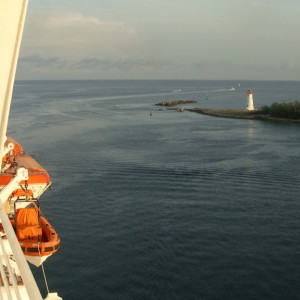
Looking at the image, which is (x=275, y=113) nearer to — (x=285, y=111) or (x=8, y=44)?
(x=285, y=111)

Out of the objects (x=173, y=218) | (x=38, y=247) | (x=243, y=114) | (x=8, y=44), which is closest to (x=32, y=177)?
(x=38, y=247)

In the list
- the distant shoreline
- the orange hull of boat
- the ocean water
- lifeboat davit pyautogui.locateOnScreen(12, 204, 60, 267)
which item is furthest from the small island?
the orange hull of boat

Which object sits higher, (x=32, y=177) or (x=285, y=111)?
(x=32, y=177)

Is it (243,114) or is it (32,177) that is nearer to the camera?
(32,177)

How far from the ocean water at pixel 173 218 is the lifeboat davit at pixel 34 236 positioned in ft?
15.7

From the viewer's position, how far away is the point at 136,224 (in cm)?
2291

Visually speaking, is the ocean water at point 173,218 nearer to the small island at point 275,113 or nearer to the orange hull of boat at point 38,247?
the orange hull of boat at point 38,247

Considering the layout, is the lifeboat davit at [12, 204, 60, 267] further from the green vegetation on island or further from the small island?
the green vegetation on island

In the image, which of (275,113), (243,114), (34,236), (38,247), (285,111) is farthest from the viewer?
(243,114)

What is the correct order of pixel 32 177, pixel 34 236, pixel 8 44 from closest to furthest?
pixel 8 44 → pixel 34 236 → pixel 32 177

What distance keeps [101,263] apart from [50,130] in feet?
144

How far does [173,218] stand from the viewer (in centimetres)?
2383

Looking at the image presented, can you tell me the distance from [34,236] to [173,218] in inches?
493

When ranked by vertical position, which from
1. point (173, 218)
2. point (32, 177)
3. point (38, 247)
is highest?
point (32, 177)
